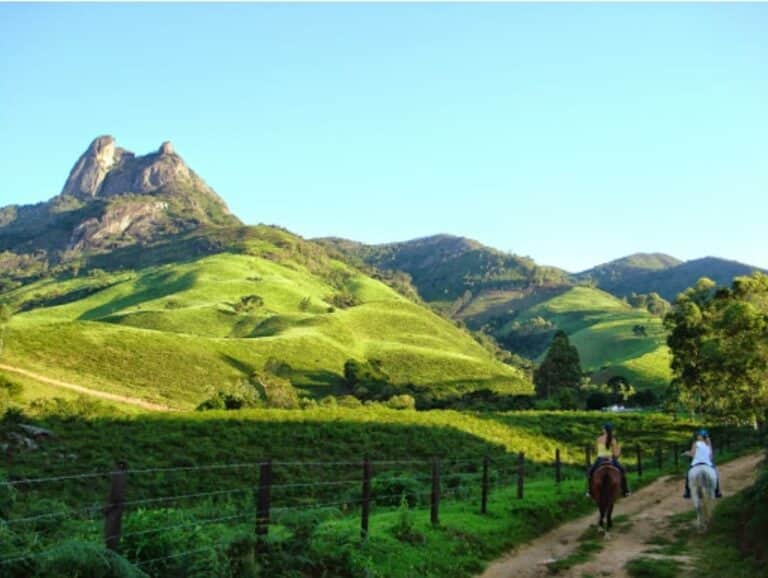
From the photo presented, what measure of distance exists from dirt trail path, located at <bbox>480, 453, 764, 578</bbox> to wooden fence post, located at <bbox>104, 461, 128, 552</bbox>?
307 inches

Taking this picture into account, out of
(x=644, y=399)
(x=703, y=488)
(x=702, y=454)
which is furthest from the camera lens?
(x=644, y=399)

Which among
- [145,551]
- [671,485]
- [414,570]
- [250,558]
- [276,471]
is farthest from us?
[276,471]

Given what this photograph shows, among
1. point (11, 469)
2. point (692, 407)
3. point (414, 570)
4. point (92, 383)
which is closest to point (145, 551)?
point (414, 570)

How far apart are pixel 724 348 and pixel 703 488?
131 feet

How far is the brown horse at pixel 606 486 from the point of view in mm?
17453

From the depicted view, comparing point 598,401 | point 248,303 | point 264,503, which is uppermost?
point 248,303

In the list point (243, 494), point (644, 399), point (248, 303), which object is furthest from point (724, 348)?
point (248, 303)

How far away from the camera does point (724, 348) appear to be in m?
53.2

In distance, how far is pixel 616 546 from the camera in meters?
15.7

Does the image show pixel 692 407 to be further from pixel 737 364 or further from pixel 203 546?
pixel 203 546

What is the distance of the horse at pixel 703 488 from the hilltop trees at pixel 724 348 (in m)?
38.3

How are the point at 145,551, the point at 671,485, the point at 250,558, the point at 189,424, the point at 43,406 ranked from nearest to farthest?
the point at 145,551 → the point at 250,558 → the point at 671,485 → the point at 189,424 → the point at 43,406

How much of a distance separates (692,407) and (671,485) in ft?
134

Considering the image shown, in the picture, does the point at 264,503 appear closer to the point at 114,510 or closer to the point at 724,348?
the point at 114,510
